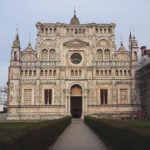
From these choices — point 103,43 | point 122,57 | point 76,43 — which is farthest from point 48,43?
point 122,57

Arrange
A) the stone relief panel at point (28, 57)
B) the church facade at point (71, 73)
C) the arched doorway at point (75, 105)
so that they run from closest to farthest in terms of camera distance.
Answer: the church facade at point (71, 73), the stone relief panel at point (28, 57), the arched doorway at point (75, 105)

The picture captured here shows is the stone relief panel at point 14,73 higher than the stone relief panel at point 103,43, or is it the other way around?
the stone relief panel at point 103,43

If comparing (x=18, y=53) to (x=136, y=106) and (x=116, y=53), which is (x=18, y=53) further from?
(x=136, y=106)

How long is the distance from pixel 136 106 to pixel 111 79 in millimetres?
6808

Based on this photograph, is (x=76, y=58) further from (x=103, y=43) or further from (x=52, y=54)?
(x=103, y=43)

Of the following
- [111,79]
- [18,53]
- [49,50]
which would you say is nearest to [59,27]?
[49,50]

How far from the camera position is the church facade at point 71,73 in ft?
205

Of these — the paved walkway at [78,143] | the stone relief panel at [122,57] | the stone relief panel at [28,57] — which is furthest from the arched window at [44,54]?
the paved walkway at [78,143]

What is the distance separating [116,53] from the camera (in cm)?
6512

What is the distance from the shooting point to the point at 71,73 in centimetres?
6406

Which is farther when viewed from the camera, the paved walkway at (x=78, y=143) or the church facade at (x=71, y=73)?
the church facade at (x=71, y=73)

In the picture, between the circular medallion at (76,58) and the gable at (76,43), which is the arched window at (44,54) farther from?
the circular medallion at (76,58)

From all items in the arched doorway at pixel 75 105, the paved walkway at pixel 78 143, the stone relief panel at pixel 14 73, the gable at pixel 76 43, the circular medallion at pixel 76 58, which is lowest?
the paved walkway at pixel 78 143

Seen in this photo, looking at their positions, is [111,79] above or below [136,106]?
above
